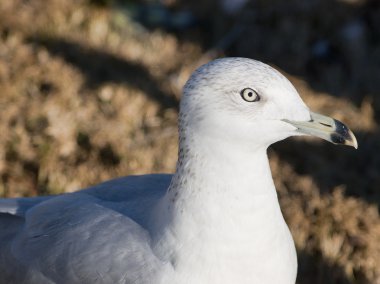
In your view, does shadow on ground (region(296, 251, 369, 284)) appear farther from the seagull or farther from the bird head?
the bird head

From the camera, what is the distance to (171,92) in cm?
571

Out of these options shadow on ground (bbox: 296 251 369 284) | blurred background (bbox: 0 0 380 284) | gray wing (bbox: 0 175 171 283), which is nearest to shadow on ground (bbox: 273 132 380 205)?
blurred background (bbox: 0 0 380 284)

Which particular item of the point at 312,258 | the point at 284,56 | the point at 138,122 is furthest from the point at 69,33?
the point at 312,258

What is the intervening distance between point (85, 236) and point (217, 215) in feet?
1.83

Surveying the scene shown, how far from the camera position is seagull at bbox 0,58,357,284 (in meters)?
2.67

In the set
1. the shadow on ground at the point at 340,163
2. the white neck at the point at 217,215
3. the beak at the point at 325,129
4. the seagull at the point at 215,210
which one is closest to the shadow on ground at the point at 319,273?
the shadow on ground at the point at 340,163

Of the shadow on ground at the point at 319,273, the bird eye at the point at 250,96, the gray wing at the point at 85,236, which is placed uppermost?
the bird eye at the point at 250,96

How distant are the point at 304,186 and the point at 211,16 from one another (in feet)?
8.86

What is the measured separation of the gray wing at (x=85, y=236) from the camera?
2.80 m

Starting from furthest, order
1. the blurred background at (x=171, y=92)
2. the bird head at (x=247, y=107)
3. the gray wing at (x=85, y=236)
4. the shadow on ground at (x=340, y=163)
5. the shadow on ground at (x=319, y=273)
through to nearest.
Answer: the shadow on ground at (x=340, y=163), the blurred background at (x=171, y=92), the shadow on ground at (x=319, y=273), the gray wing at (x=85, y=236), the bird head at (x=247, y=107)

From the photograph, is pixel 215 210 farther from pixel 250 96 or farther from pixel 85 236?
pixel 85 236

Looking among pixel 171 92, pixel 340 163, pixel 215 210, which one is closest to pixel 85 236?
pixel 215 210

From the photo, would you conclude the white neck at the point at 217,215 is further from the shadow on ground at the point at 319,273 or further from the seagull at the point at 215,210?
the shadow on ground at the point at 319,273

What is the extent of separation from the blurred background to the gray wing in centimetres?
116
